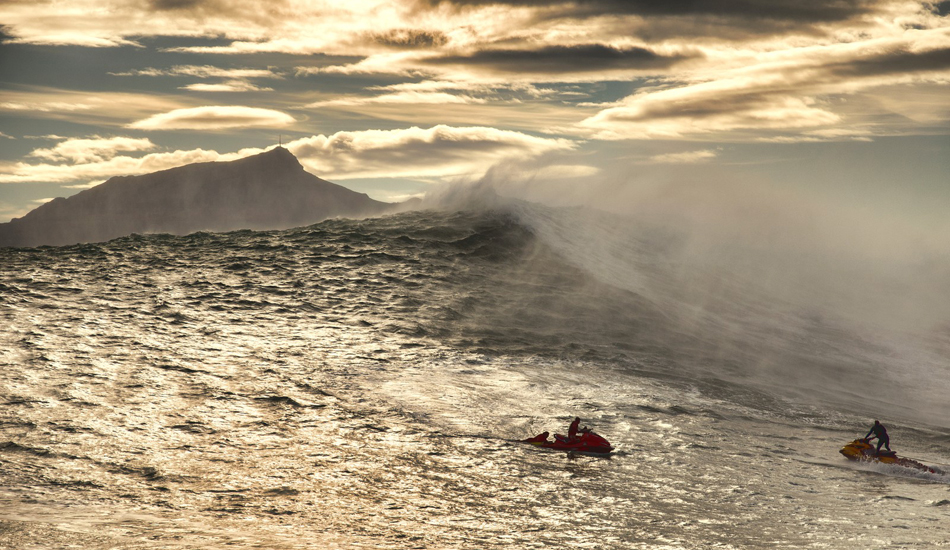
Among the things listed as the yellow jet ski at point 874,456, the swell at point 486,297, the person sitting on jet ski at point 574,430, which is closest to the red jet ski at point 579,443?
the person sitting on jet ski at point 574,430

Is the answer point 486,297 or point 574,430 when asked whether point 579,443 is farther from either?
point 486,297

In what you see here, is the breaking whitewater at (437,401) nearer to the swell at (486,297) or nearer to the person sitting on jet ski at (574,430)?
the swell at (486,297)

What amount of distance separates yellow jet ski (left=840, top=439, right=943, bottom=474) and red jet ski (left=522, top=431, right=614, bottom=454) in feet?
17.1

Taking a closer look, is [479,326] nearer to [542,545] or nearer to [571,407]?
[571,407]

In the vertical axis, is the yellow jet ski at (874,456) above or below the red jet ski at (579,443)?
below

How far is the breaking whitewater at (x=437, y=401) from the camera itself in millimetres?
10531

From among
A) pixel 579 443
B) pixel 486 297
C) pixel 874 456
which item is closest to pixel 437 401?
pixel 579 443

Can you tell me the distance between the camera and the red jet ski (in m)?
14.3

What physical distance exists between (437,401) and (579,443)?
161 inches

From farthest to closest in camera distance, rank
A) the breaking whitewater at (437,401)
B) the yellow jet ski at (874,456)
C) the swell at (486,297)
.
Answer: the swell at (486,297)
the yellow jet ski at (874,456)
the breaking whitewater at (437,401)

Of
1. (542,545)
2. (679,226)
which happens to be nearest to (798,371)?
(542,545)

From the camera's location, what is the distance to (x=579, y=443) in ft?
47.3

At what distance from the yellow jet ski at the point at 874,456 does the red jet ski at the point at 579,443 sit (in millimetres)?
5202

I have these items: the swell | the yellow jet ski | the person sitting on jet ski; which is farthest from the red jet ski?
the swell
